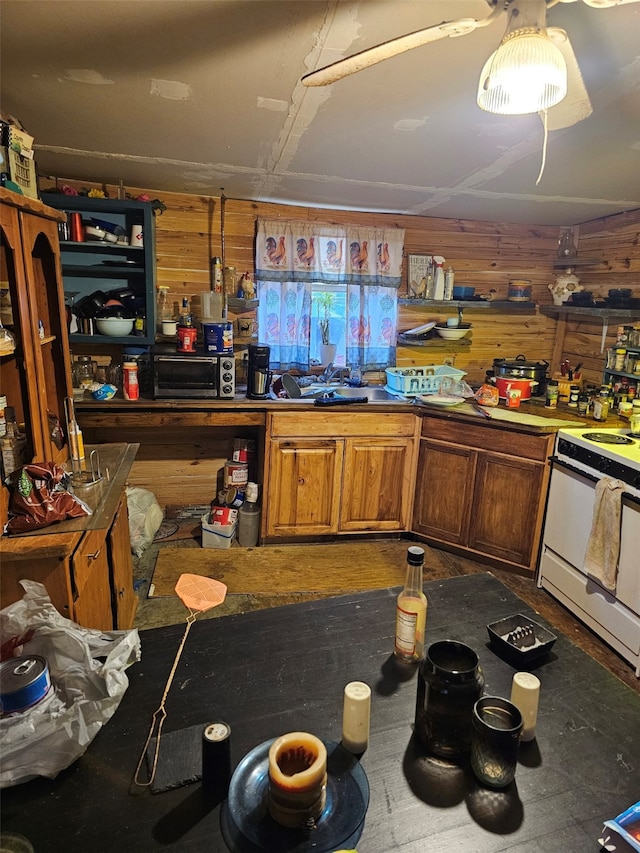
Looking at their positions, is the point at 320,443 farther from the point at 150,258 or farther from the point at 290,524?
the point at 150,258

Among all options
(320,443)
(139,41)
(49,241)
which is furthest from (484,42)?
(320,443)

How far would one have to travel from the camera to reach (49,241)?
190 centimetres

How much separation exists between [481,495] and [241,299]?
1.99m

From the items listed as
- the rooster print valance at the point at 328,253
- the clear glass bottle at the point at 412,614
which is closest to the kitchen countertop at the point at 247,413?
the rooster print valance at the point at 328,253

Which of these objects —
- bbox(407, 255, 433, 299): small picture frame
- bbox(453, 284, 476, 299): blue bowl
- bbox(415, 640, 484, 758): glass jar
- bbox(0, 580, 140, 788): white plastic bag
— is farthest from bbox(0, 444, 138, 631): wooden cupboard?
bbox(453, 284, 476, 299): blue bowl

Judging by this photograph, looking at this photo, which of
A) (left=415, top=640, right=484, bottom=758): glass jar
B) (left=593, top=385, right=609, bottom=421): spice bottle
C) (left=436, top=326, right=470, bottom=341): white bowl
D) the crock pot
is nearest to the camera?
(left=415, top=640, right=484, bottom=758): glass jar

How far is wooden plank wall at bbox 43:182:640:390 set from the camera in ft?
10.9

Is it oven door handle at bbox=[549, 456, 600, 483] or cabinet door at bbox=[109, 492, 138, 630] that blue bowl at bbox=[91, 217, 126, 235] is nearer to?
cabinet door at bbox=[109, 492, 138, 630]

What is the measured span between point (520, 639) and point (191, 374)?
2.37 metres

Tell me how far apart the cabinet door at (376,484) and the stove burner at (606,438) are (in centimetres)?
104

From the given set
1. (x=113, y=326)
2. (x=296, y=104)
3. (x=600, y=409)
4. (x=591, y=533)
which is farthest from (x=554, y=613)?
(x=113, y=326)

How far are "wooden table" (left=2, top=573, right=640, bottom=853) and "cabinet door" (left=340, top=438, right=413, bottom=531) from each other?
183cm

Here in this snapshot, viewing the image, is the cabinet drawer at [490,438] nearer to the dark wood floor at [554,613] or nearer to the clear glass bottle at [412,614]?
the dark wood floor at [554,613]

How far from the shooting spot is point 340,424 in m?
3.14
